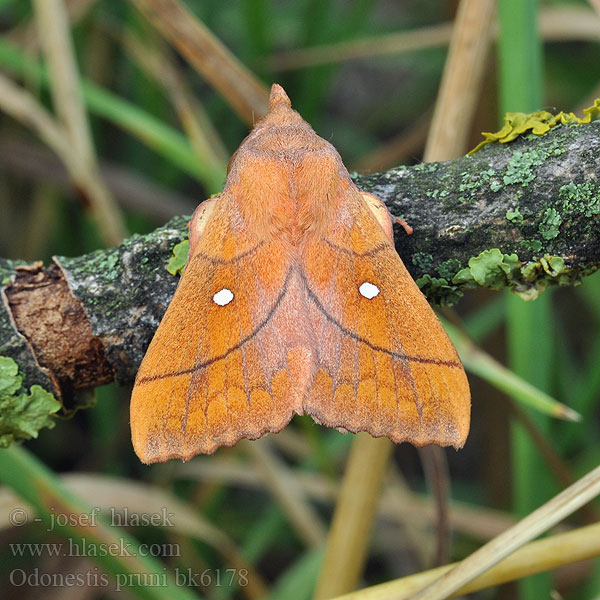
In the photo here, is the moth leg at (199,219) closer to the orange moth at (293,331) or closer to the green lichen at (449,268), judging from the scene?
the orange moth at (293,331)

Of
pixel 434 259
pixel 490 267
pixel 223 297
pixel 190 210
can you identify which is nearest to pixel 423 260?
pixel 434 259

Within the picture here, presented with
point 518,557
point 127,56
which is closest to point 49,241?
point 127,56

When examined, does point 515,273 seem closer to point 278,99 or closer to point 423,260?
point 423,260

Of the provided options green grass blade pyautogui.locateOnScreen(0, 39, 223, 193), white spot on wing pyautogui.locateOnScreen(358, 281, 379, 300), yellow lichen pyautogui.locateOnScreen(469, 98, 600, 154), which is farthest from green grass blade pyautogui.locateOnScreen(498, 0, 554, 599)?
green grass blade pyautogui.locateOnScreen(0, 39, 223, 193)

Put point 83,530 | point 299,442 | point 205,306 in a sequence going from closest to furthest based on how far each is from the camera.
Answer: point 205,306, point 83,530, point 299,442

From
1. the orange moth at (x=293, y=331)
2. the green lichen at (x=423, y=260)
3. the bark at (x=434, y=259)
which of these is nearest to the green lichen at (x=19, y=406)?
the bark at (x=434, y=259)

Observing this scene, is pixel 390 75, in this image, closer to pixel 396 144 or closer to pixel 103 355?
pixel 396 144
